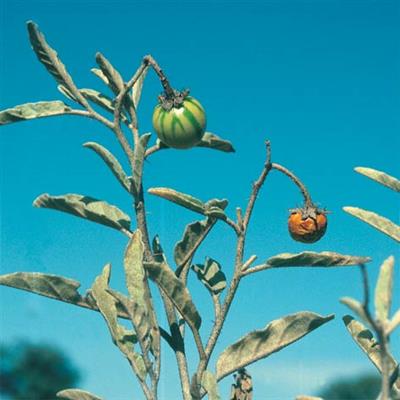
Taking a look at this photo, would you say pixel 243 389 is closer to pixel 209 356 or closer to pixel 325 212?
pixel 209 356

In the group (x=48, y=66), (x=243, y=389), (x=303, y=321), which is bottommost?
(x=243, y=389)

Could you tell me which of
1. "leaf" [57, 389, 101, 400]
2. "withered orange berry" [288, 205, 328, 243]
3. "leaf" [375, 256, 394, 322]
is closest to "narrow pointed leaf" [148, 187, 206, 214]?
"withered orange berry" [288, 205, 328, 243]

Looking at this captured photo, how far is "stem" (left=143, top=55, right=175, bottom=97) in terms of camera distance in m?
3.34

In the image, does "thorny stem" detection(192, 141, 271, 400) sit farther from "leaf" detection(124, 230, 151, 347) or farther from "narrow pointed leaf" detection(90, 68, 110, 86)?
"narrow pointed leaf" detection(90, 68, 110, 86)

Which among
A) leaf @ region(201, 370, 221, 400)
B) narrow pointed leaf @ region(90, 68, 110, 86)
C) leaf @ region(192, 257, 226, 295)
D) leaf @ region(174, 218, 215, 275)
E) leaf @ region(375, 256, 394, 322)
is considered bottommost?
leaf @ region(201, 370, 221, 400)

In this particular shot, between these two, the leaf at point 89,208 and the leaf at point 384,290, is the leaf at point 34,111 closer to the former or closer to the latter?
the leaf at point 89,208

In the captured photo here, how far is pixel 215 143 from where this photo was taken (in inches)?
144

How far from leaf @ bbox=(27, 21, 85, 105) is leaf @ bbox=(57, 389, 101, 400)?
1307mm

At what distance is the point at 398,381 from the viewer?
318 cm

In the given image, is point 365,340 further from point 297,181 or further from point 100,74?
point 100,74

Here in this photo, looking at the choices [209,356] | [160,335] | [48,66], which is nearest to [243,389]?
[209,356]

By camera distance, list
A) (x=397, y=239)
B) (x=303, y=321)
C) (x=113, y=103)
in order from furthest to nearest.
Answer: (x=113, y=103), (x=397, y=239), (x=303, y=321)

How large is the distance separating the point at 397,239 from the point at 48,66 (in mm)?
1759

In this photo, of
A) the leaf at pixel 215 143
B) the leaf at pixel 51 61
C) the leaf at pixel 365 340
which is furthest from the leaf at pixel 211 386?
the leaf at pixel 51 61
